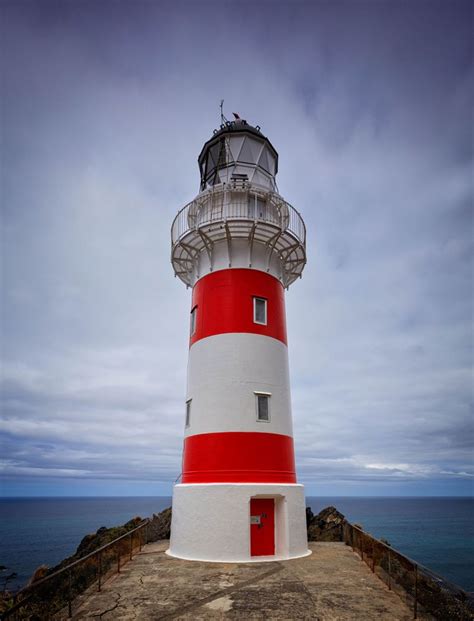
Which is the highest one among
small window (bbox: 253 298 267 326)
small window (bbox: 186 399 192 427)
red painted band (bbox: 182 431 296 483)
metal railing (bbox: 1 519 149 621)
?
small window (bbox: 253 298 267 326)

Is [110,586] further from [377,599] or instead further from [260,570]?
[377,599]

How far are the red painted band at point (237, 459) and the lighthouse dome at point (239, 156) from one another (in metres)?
8.66

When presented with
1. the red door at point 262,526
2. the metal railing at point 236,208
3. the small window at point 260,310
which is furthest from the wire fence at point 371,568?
the metal railing at point 236,208

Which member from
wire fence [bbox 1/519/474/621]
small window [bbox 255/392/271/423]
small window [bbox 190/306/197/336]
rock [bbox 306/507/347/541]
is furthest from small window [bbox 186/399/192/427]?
rock [bbox 306/507/347/541]

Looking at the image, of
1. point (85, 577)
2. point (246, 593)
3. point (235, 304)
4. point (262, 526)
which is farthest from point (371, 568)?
point (85, 577)

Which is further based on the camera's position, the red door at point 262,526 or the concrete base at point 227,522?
the red door at point 262,526

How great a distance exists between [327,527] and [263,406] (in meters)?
8.11

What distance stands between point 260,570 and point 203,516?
6.91ft

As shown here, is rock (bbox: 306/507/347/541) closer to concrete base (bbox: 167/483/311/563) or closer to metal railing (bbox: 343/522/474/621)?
metal railing (bbox: 343/522/474/621)

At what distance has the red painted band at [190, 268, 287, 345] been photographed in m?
13.7

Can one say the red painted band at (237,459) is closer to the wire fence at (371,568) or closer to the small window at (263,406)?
the small window at (263,406)

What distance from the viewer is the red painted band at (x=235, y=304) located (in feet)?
45.0

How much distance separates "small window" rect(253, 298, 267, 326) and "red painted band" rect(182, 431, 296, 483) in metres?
3.59

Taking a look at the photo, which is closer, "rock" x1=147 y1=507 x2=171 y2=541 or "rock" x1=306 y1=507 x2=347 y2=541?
"rock" x1=147 y1=507 x2=171 y2=541
